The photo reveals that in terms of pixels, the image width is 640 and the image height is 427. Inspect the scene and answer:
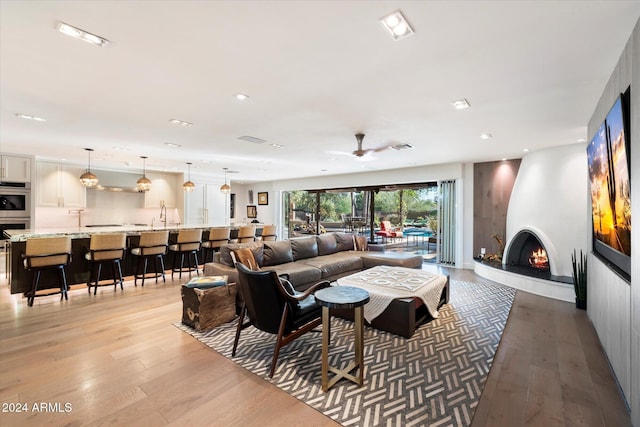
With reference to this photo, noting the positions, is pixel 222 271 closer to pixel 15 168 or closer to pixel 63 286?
pixel 63 286

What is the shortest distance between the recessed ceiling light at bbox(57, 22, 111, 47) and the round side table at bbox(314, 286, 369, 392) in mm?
2456

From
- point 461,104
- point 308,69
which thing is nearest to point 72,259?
point 308,69

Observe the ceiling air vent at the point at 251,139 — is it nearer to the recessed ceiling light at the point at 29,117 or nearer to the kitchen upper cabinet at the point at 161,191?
the recessed ceiling light at the point at 29,117


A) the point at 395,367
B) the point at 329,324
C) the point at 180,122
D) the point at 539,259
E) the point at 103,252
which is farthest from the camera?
the point at 539,259

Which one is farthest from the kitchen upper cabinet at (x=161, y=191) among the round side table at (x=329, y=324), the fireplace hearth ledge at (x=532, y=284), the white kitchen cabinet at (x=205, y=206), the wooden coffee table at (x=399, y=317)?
the fireplace hearth ledge at (x=532, y=284)

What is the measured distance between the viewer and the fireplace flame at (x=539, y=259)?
5.41 m

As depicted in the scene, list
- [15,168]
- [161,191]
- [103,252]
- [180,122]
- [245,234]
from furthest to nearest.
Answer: [161,191]
[245,234]
[15,168]
[103,252]
[180,122]

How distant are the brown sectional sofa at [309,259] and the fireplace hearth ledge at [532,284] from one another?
5.00 feet

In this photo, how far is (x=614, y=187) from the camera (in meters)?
2.31

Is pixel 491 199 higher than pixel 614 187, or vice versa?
pixel 491 199

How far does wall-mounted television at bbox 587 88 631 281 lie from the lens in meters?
2.05

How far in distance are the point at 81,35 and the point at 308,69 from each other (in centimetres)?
161

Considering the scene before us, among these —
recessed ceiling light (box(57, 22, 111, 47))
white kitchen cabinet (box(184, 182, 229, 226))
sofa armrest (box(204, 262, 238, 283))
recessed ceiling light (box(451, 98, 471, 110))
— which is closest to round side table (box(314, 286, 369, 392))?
sofa armrest (box(204, 262, 238, 283))

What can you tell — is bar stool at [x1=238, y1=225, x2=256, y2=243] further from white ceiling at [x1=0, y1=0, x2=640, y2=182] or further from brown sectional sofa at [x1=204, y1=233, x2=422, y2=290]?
white ceiling at [x1=0, y1=0, x2=640, y2=182]
